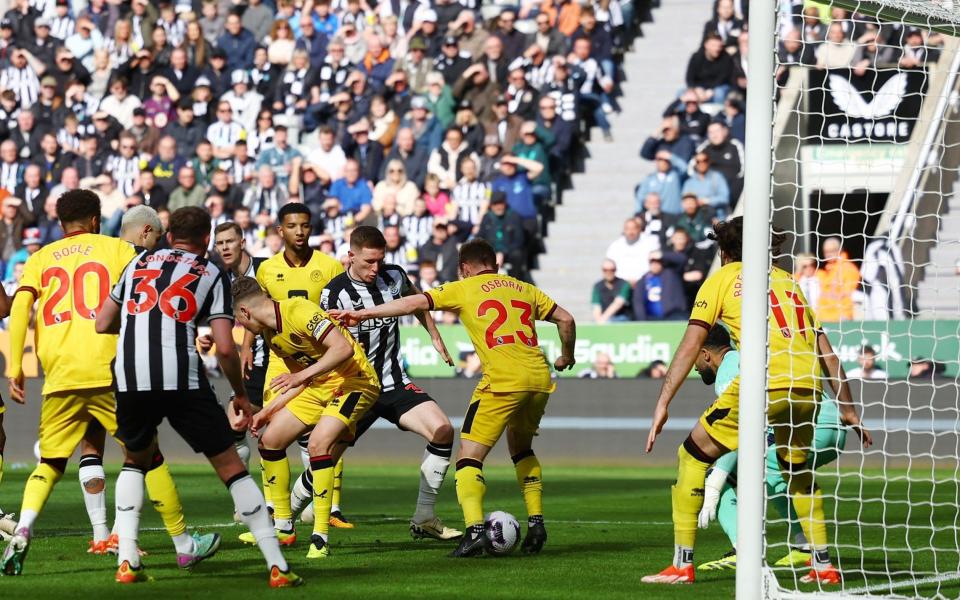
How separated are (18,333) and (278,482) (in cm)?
207

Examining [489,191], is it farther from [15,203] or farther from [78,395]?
[78,395]

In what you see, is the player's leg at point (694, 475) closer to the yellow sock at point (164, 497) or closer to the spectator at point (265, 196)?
the yellow sock at point (164, 497)

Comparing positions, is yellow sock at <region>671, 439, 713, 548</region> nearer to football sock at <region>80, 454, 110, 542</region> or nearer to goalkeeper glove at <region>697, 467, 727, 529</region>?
goalkeeper glove at <region>697, 467, 727, 529</region>

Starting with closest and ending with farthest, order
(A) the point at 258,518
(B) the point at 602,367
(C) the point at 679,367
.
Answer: (A) the point at 258,518
(C) the point at 679,367
(B) the point at 602,367

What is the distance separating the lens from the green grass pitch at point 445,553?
760 cm

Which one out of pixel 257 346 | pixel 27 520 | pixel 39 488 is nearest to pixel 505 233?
pixel 257 346

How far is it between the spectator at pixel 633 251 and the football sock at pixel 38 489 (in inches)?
456

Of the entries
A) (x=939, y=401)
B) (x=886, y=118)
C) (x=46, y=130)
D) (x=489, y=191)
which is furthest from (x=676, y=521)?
(x=46, y=130)

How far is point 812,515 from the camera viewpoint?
8.09m

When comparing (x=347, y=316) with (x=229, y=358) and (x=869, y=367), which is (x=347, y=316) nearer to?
(x=229, y=358)

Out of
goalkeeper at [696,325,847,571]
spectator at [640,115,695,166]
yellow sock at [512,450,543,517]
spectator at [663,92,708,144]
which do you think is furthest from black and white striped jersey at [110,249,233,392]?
spectator at [663,92,708,144]

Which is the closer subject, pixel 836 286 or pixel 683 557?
pixel 683 557

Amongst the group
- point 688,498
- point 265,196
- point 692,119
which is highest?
point 692,119

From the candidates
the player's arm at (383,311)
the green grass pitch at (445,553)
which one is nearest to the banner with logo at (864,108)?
the green grass pitch at (445,553)
